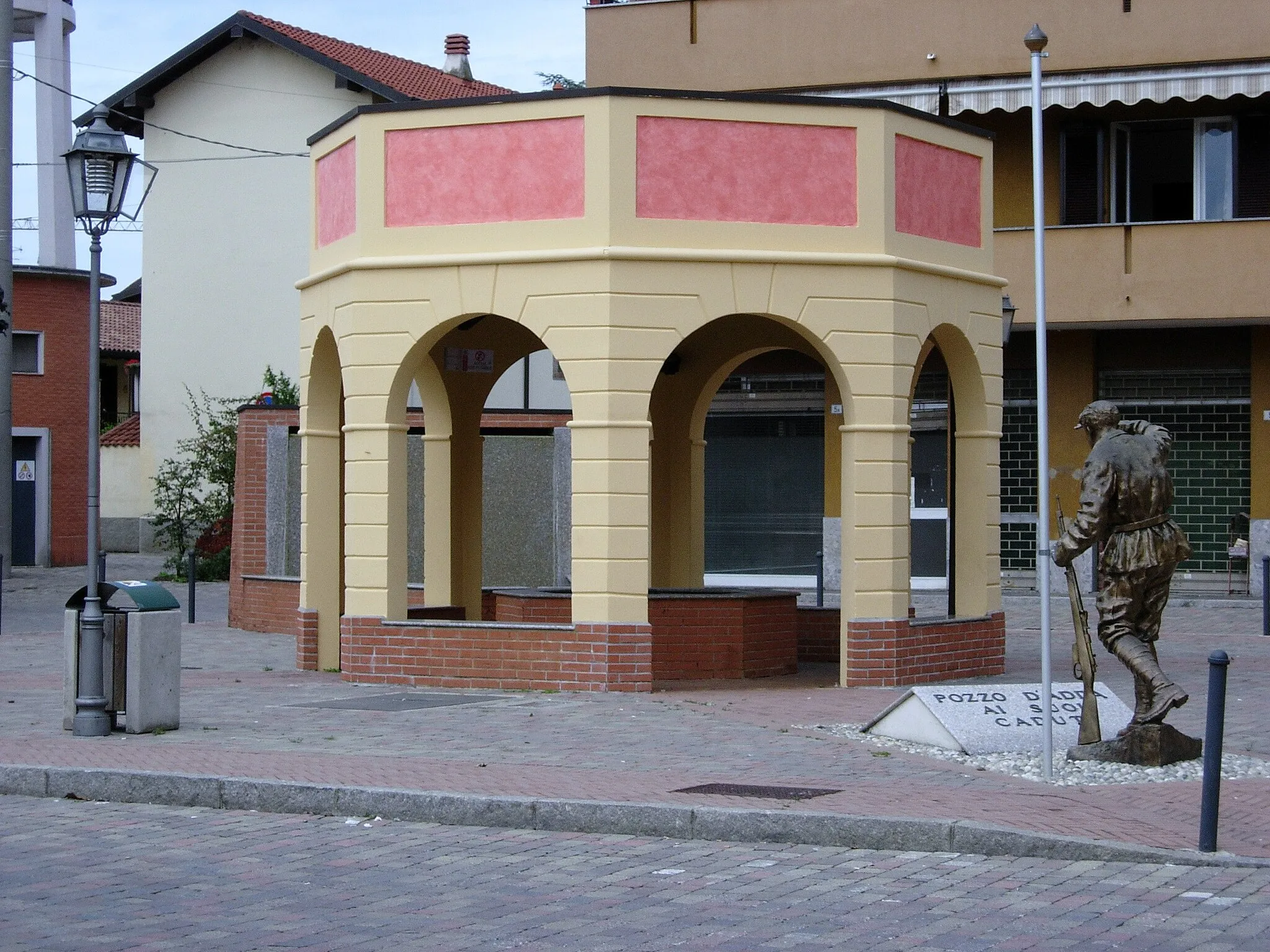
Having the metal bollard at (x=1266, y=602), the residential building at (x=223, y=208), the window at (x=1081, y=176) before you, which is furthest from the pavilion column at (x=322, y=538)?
the residential building at (x=223, y=208)

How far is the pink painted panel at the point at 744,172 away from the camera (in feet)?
45.5

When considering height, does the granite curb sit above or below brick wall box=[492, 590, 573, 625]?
below

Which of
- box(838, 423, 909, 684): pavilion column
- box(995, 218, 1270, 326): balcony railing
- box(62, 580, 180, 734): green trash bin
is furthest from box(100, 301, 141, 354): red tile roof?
box(62, 580, 180, 734): green trash bin

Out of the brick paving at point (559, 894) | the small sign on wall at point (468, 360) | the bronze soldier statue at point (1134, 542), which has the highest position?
the small sign on wall at point (468, 360)

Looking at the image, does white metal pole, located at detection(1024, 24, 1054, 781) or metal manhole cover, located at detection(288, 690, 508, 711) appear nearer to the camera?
white metal pole, located at detection(1024, 24, 1054, 781)

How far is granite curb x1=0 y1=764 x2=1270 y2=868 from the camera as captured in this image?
7965mm

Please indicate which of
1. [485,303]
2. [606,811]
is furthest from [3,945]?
[485,303]

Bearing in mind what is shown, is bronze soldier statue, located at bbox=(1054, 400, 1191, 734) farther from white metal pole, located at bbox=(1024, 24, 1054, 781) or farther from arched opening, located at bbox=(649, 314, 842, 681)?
arched opening, located at bbox=(649, 314, 842, 681)

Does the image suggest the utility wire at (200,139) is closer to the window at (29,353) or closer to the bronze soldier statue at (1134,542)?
the window at (29,353)

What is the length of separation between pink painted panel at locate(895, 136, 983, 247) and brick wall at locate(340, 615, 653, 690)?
4042mm

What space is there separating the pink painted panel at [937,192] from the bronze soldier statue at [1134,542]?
4.74m

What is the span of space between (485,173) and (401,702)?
164 inches

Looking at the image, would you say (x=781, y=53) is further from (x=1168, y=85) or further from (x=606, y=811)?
(x=606, y=811)

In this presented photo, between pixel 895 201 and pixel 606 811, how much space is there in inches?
281
